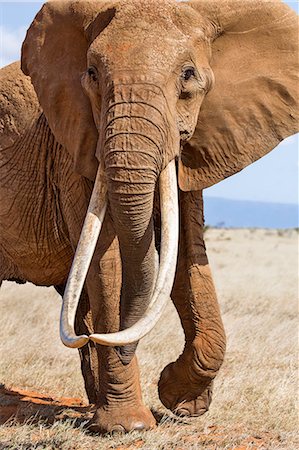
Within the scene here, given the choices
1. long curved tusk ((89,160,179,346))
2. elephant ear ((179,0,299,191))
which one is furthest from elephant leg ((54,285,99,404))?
long curved tusk ((89,160,179,346))

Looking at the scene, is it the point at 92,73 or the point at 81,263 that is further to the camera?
the point at 92,73

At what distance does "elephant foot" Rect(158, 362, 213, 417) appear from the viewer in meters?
6.84

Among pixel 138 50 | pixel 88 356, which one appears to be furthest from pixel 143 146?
pixel 88 356

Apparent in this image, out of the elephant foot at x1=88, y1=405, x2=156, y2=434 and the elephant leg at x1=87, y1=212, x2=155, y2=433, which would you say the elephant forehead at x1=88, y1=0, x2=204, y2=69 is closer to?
the elephant leg at x1=87, y1=212, x2=155, y2=433

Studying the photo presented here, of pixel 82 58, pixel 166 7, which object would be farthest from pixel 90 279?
pixel 166 7

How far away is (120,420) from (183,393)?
664mm

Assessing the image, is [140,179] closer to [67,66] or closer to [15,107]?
[67,66]

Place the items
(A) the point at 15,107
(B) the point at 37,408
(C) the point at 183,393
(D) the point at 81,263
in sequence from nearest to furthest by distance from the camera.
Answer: (D) the point at 81,263 → (C) the point at 183,393 → (B) the point at 37,408 → (A) the point at 15,107

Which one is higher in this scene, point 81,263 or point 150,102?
point 150,102

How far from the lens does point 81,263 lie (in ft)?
17.7

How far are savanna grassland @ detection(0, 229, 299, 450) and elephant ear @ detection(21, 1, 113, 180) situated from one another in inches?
65.8

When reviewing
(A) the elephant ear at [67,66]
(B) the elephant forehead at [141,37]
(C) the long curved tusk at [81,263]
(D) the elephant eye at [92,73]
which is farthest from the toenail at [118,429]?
(B) the elephant forehead at [141,37]

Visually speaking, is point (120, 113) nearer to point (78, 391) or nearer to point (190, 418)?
point (190, 418)

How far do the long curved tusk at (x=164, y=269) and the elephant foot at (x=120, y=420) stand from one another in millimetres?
1436
